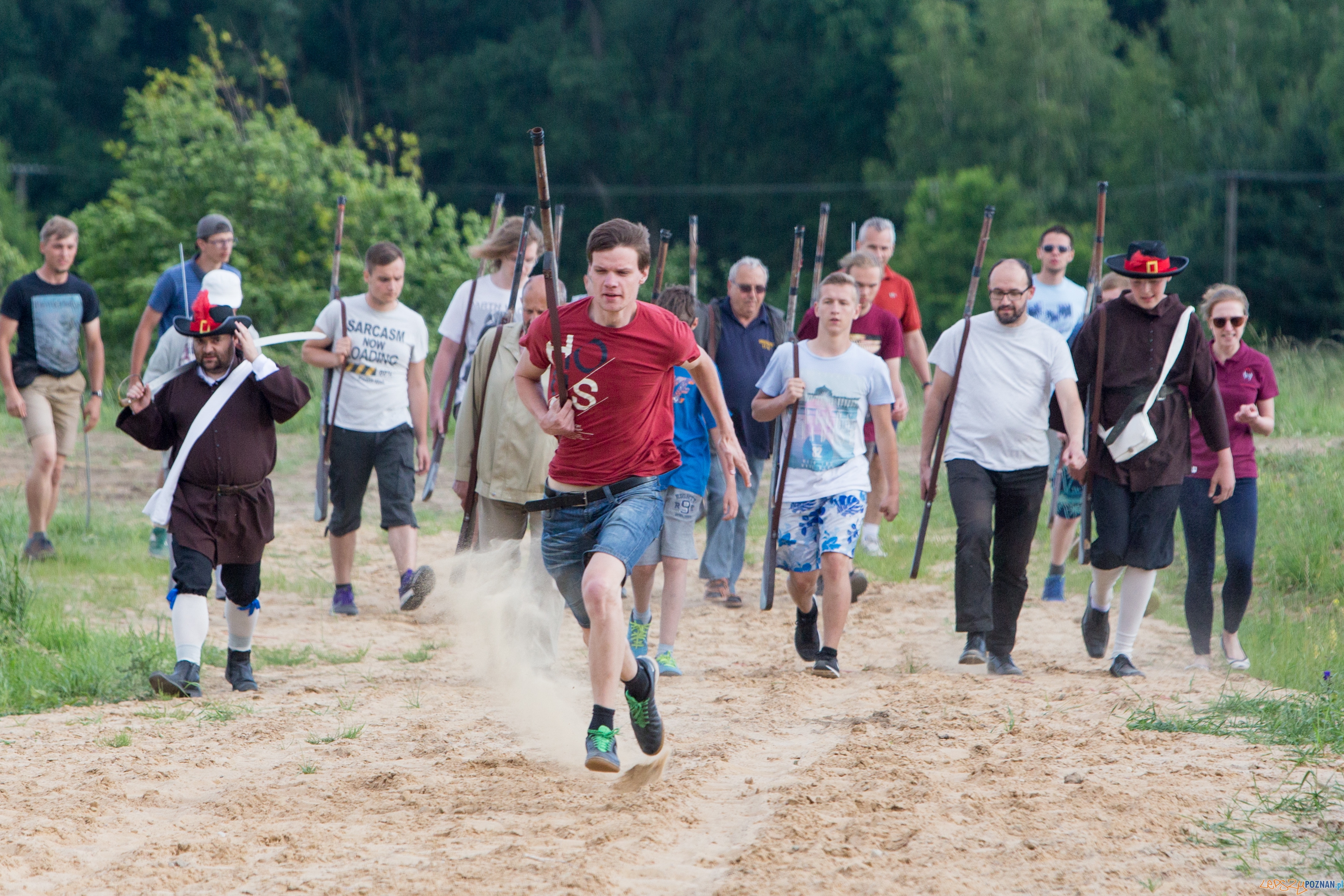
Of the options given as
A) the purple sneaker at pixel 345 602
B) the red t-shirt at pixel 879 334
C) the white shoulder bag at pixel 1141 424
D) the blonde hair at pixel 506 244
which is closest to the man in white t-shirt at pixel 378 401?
the purple sneaker at pixel 345 602

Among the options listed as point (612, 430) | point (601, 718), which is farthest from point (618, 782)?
point (612, 430)

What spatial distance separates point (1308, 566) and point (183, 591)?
731cm

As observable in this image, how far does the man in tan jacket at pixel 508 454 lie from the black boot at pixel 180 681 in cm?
149

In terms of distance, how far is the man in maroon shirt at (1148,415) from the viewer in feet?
23.8

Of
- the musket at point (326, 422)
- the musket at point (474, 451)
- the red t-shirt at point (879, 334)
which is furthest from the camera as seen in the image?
the red t-shirt at point (879, 334)

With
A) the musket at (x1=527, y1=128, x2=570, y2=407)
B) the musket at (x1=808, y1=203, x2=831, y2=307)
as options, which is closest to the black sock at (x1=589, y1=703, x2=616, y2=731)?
the musket at (x1=527, y1=128, x2=570, y2=407)

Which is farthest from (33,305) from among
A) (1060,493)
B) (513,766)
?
(1060,493)

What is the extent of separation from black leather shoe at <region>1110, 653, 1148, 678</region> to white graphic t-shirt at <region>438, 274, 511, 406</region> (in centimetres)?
370

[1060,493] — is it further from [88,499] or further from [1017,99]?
[1017,99]

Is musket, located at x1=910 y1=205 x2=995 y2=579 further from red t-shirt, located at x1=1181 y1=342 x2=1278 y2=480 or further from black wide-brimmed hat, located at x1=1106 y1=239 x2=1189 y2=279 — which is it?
red t-shirt, located at x1=1181 y1=342 x2=1278 y2=480

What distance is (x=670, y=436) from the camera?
576cm

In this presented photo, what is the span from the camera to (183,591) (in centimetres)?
684

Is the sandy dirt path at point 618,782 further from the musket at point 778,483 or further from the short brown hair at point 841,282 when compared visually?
the short brown hair at point 841,282

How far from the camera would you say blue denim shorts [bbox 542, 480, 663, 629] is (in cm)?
539
